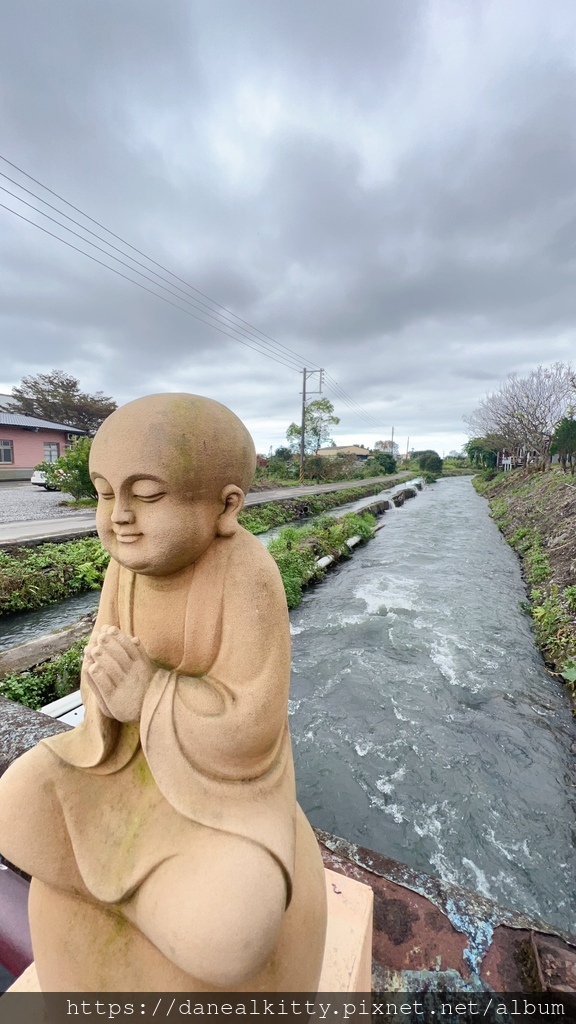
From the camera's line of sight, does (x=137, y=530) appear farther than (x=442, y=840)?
No

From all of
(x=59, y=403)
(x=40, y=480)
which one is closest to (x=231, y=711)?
(x=40, y=480)

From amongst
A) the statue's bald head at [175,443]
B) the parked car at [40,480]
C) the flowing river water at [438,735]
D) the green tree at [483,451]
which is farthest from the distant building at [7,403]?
the green tree at [483,451]

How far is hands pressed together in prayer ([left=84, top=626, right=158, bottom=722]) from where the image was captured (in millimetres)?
1270

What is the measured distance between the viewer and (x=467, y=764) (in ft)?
14.5

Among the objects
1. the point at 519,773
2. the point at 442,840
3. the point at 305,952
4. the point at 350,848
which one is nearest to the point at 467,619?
the point at 519,773

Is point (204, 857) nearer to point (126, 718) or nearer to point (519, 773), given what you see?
point (126, 718)

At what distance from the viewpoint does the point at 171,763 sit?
1.23 metres

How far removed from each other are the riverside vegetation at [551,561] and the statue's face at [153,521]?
19.5 feet

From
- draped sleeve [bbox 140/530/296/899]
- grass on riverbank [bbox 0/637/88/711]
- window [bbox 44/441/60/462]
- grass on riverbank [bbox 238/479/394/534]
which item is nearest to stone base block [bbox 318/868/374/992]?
draped sleeve [bbox 140/530/296/899]

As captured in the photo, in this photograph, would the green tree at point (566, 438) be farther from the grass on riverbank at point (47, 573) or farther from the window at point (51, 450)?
the window at point (51, 450)

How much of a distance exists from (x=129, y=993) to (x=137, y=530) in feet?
4.07

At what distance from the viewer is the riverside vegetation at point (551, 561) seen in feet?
21.0

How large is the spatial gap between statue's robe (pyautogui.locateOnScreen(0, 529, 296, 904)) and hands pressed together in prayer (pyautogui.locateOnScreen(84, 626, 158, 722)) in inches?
1.6

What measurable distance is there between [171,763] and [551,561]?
34.9 feet
